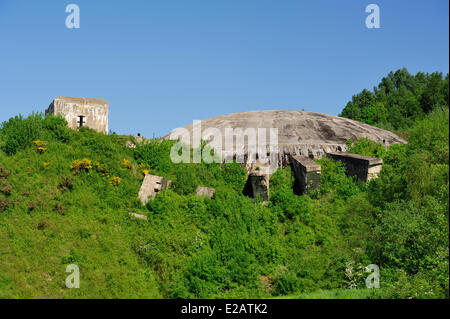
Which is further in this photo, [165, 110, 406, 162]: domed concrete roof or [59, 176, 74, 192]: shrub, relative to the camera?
[165, 110, 406, 162]: domed concrete roof

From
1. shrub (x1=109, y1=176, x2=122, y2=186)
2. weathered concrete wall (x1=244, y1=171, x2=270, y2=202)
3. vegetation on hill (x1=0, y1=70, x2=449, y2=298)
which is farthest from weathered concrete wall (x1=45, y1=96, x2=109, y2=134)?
weathered concrete wall (x1=244, y1=171, x2=270, y2=202)

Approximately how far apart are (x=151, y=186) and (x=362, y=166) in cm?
755

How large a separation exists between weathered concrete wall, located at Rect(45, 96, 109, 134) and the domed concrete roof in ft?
12.8

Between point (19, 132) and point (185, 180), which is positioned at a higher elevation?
point (19, 132)

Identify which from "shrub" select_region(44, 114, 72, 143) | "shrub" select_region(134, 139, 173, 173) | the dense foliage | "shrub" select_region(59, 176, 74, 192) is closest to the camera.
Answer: "shrub" select_region(59, 176, 74, 192)

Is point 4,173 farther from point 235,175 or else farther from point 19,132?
point 235,175

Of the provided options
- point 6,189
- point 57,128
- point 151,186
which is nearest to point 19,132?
point 57,128

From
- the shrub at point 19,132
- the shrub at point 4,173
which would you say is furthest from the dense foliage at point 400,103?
the shrub at point 4,173

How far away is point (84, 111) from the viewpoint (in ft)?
69.7

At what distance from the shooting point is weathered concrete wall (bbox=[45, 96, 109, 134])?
832 inches

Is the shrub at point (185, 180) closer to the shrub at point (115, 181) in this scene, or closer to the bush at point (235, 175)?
the bush at point (235, 175)

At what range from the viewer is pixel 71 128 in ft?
67.9

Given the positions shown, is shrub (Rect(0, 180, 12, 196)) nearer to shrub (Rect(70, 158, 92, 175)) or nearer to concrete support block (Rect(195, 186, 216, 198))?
shrub (Rect(70, 158, 92, 175))

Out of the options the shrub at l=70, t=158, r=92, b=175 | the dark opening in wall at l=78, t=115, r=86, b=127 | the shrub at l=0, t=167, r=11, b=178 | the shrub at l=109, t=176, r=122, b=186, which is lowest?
the shrub at l=109, t=176, r=122, b=186
